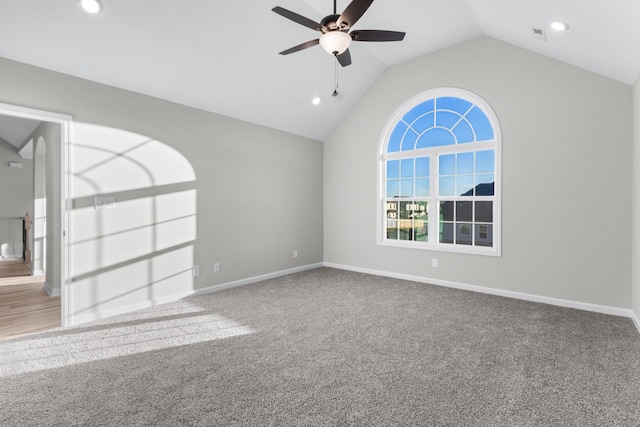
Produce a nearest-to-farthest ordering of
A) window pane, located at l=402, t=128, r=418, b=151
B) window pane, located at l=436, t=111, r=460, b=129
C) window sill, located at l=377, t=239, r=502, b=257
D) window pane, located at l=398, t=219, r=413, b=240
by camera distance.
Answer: window sill, located at l=377, t=239, r=502, b=257, window pane, located at l=436, t=111, r=460, b=129, window pane, located at l=402, t=128, r=418, b=151, window pane, located at l=398, t=219, r=413, b=240

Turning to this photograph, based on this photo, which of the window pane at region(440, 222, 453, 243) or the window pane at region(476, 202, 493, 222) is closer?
the window pane at region(476, 202, 493, 222)

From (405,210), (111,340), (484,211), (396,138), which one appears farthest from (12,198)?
(484,211)

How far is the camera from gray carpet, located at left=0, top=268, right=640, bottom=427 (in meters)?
1.86

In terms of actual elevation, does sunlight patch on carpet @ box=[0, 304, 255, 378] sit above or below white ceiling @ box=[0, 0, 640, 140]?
below

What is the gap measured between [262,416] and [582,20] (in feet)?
12.7

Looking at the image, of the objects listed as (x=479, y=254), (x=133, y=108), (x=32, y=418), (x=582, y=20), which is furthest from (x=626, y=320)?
(x=133, y=108)

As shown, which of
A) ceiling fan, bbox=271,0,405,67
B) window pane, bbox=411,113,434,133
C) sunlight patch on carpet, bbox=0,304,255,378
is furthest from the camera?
window pane, bbox=411,113,434,133

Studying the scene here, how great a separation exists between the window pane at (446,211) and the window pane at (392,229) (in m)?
0.78

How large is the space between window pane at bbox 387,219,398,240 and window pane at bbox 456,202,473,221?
1.01 meters

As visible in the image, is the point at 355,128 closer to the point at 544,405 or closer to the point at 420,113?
the point at 420,113

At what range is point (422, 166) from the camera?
201 inches

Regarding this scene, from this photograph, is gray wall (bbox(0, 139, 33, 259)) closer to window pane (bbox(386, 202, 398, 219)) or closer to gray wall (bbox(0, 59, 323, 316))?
gray wall (bbox(0, 59, 323, 316))

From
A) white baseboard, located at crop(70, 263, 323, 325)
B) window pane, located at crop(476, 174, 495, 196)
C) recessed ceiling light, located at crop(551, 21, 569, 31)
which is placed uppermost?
recessed ceiling light, located at crop(551, 21, 569, 31)

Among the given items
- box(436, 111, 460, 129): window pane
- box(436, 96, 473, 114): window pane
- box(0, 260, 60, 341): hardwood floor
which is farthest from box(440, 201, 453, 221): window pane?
box(0, 260, 60, 341): hardwood floor
